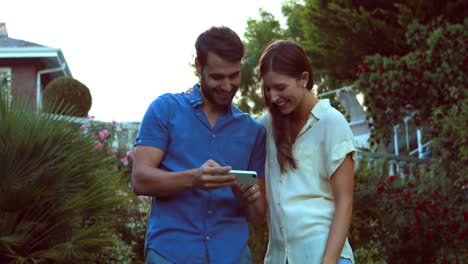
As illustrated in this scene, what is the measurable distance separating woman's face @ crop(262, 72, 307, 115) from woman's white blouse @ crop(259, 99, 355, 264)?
4.1 inches

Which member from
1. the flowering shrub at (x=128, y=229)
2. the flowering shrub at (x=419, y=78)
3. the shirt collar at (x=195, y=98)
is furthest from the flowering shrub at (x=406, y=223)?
the shirt collar at (x=195, y=98)

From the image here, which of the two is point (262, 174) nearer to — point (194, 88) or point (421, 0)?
point (194, 88)

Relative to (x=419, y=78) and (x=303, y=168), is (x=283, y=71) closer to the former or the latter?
(x=303, y=168)

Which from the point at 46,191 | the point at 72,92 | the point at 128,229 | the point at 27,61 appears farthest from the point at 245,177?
the point at 27,61

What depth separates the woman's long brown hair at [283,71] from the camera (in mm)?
3248

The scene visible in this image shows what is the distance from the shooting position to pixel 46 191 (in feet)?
20.1

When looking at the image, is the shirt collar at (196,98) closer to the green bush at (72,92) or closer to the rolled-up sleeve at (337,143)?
the rolled-up sleeve at (337,143)

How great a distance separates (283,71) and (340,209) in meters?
0.61

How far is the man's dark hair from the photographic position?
3.18m

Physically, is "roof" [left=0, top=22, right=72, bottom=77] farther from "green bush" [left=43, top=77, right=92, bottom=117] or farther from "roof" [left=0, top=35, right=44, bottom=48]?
"green bush" [left=43, top=77, right=92, bottom=117]

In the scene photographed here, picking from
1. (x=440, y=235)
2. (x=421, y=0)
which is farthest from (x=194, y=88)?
(x=421, y=0)

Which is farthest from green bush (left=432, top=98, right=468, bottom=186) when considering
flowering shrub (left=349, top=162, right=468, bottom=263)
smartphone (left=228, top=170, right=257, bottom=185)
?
smartphone (left=228, top=170, right=257, bottom=185)

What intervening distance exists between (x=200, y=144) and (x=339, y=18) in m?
14.0

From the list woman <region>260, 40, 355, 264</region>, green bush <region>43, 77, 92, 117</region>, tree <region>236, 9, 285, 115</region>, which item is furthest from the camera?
tree <region>236, 9, 285, 115</region>
